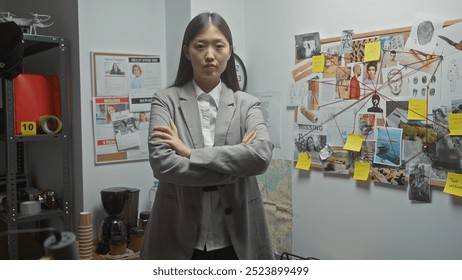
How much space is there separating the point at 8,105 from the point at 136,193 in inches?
22.2

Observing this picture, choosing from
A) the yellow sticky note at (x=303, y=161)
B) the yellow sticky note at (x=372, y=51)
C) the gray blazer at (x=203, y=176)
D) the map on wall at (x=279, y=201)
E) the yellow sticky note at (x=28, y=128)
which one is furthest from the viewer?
the map on wall at (x=279, y=201)

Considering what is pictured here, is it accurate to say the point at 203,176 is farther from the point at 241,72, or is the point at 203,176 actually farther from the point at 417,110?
the point at 241,72

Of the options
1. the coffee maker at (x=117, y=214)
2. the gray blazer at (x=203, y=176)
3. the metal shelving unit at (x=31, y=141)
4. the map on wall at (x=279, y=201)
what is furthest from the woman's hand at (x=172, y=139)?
the map on wall at (x=279, y=201)

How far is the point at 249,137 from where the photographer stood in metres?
0.89

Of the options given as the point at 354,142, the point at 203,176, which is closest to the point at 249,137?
the point at 203,176

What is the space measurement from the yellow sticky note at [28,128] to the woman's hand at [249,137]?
3.01 ft

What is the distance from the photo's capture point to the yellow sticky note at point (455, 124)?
1.09 meters

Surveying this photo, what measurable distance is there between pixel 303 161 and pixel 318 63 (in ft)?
1.29

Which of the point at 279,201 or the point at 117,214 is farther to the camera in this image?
the point at 279,201

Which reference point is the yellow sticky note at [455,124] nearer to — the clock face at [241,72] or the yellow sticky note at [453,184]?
the yellow sticky note at [453,184]

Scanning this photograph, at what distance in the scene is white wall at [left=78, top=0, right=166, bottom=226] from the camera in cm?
145

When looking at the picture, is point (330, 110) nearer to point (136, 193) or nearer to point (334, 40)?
point (334, 40)

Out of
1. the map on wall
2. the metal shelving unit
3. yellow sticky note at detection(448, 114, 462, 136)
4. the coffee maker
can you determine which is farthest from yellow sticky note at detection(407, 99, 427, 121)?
the metal shelving unit

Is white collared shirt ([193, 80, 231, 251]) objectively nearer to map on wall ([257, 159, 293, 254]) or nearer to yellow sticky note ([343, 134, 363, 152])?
yellow sticky note ([343, 134, 363, 152])
